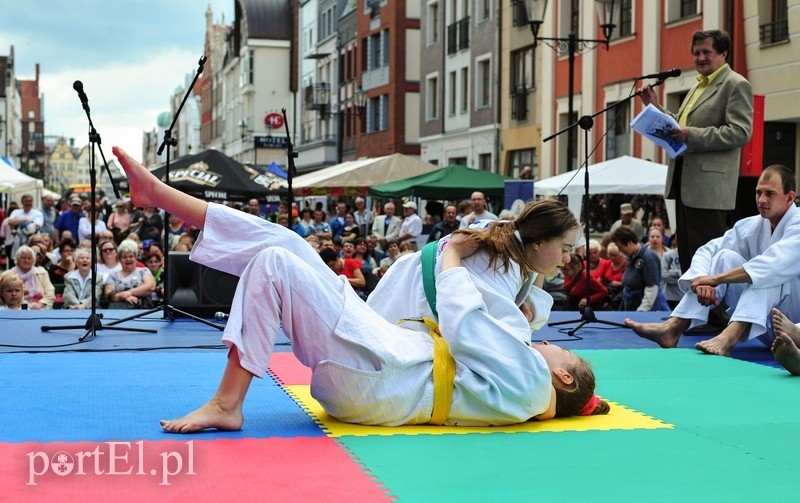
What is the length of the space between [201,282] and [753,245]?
4.64 meters

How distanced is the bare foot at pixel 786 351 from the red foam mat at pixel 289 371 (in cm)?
262

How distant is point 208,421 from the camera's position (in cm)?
428

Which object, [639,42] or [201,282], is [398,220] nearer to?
[639,42]

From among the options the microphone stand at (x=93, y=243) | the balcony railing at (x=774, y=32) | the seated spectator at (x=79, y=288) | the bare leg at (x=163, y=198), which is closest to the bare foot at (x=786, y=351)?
the bare leg at (x=163, y=198)

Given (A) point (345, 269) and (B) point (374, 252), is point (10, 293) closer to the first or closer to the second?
(A) point (345, 269)

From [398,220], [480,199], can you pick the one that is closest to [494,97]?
[398,220]

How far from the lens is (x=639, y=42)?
2292 centimetres

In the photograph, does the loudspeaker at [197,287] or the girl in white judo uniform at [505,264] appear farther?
the loudspeaker at [197,287]

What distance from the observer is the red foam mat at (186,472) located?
3377mm

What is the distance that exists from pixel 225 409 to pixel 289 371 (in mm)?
2068

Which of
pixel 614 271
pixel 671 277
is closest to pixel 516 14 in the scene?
pixel 614 271

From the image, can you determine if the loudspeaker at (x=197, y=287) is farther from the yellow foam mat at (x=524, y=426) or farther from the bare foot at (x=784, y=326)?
the bare foot at (x=784, y=326)

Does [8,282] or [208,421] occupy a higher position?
[8,282]

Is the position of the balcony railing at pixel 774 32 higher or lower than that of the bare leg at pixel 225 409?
higher
